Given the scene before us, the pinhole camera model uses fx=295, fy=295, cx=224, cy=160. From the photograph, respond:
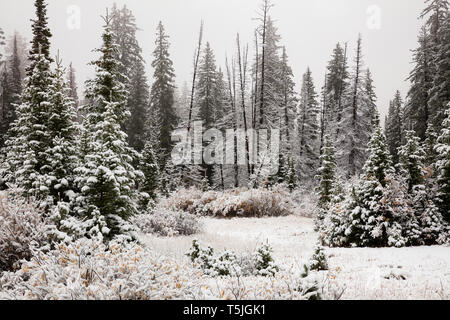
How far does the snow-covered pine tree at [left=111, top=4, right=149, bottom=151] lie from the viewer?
30797 mm

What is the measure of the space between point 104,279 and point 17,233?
3.76 metres

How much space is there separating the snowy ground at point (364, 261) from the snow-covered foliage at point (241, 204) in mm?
3411

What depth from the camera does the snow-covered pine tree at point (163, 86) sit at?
31.5 metres

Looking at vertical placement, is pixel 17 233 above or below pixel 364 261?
above

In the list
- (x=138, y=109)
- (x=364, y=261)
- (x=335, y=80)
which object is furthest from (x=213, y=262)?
(x=335, y=80)

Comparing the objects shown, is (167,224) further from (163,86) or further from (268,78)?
(163,86)

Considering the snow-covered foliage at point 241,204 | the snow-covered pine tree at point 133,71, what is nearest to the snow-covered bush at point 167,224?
the snow-covered foliage at point 241,204

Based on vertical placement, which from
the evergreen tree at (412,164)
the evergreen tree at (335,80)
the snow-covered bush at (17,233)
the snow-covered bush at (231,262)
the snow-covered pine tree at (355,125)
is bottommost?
the snow-covered bush at (231,262)

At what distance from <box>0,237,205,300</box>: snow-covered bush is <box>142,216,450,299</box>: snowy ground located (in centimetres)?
194

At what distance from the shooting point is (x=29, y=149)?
9.55 meters

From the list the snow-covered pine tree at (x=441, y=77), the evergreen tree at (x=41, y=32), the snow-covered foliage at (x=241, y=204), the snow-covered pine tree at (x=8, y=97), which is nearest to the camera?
the evergreen tree at (x=41, y=32)

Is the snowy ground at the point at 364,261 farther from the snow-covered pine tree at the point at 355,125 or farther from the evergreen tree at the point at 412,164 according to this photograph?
the snow-covered pine tree at the point at 355,125

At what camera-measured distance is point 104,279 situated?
345cm

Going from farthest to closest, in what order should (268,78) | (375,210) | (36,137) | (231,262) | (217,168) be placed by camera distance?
(217,168), (268,78), (375,210), (36,137), (231,262)
